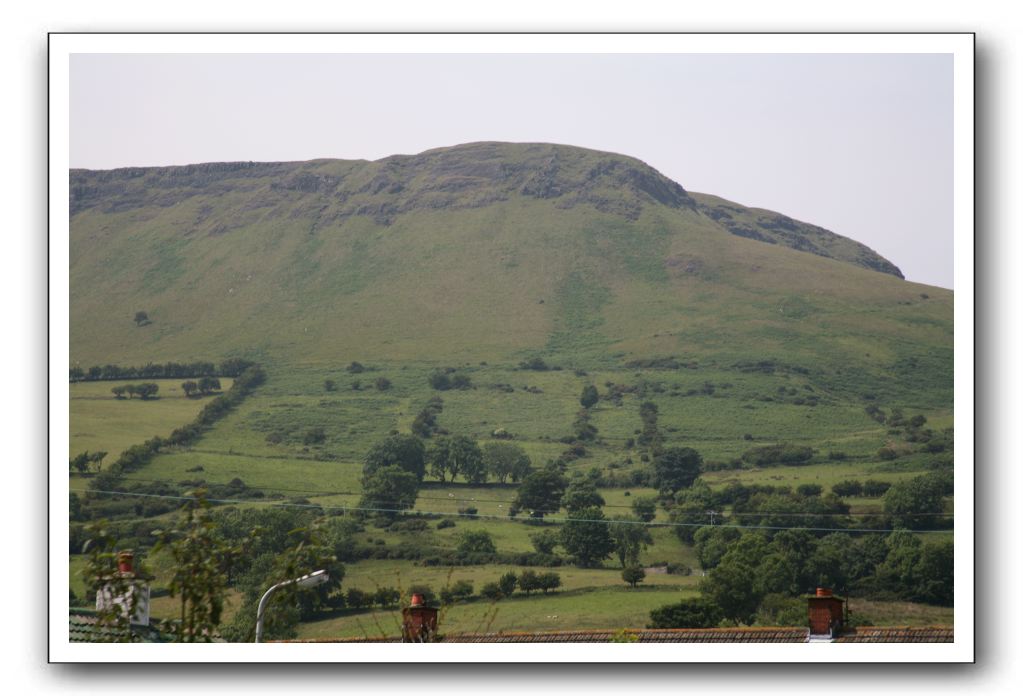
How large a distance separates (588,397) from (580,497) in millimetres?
26648

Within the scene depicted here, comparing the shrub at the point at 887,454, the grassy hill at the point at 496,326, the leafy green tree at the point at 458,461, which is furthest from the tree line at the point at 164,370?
the shrub at the point at 887,454

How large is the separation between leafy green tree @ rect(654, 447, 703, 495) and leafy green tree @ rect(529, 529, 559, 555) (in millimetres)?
14043

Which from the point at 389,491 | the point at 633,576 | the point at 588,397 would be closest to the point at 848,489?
the point at 633,576

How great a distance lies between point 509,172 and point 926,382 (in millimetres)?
84564

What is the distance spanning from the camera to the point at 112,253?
155 m

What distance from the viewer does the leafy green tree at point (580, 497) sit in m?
82.7

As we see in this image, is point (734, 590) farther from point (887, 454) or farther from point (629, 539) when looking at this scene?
point (887, 454)

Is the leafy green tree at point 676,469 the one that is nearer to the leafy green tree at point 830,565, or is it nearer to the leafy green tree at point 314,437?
the leafy green tree at point 830,565

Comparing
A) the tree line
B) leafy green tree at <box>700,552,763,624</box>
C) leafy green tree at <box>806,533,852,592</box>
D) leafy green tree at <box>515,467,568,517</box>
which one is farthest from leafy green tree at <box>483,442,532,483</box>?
the tree line

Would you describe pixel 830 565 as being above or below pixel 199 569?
below

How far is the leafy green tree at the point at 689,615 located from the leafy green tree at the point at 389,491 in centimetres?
3085

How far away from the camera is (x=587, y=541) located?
238ft

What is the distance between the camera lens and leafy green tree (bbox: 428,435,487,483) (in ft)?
302
